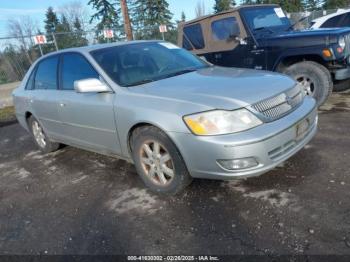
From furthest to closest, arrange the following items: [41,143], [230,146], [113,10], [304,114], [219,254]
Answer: [113,10]
[41,143]
[304,114]
[230,146]
[219,254]

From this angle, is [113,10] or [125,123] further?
[113,10]

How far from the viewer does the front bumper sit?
285cm

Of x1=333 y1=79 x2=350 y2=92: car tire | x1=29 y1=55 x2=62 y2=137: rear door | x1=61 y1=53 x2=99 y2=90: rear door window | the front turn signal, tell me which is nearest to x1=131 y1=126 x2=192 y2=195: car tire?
x1=61 y1=53 x2=99 y2=90: rear door window

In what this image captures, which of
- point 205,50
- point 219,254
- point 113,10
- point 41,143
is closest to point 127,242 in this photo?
point 219,254

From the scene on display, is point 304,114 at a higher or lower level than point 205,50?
lower

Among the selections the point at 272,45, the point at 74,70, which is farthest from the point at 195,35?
the point at 74,70

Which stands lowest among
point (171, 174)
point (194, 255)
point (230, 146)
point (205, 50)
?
point (194, 255)

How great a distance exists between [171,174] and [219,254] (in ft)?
3.38

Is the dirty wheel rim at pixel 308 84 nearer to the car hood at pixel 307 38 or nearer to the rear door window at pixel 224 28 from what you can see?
the car hood at pixel 307 38

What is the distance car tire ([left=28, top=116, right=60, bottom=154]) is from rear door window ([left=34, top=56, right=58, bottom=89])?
662mm

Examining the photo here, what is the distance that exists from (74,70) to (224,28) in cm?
380

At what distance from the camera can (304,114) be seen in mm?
3359

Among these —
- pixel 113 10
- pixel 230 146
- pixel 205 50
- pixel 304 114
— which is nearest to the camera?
pixel 230 146

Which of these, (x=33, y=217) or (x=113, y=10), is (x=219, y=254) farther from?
(x=113, y=10)
